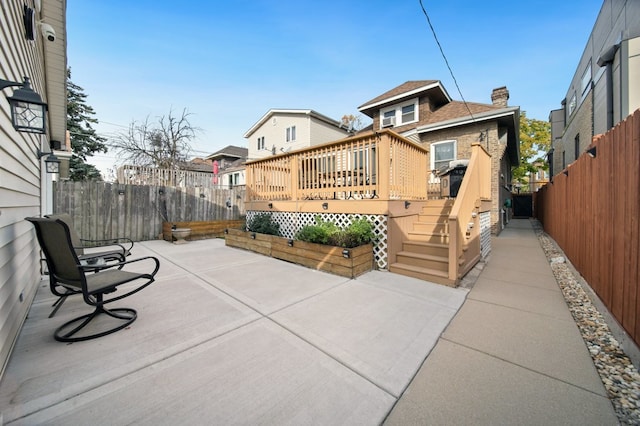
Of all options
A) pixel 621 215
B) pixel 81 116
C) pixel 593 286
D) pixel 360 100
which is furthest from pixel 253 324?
pixel 81 116

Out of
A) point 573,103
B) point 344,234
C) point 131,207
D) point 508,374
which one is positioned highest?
point 573,103

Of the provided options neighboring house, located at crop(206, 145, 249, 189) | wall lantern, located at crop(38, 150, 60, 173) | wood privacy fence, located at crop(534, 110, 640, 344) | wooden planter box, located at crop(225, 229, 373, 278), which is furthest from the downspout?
neighboring house, located at crop(206, 145, 249, 189)

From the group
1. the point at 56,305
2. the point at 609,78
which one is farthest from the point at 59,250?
the point at 609,78

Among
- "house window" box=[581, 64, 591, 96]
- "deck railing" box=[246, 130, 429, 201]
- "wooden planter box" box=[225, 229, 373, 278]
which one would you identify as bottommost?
"wooden planter box" box=[225, 229, 373, 278]

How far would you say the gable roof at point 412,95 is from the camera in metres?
11.0

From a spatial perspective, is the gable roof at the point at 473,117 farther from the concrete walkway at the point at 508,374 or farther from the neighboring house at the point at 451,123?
the concrete walkway at the point at 508,374

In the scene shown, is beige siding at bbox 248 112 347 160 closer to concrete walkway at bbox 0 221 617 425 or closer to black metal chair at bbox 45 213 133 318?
black metal chair at bbox 45 213 133 318

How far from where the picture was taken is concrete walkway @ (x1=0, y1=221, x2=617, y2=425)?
1503 mm

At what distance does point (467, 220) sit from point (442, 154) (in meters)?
6.38

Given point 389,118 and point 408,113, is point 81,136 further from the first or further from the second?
point 408,113

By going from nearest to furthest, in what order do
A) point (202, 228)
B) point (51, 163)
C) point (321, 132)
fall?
1. point (51, 163)
2. point (202, 228)
3. point (321, 132)

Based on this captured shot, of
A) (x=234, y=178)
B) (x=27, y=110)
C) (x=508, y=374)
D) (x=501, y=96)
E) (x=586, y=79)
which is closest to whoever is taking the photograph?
(x=508, y=374)

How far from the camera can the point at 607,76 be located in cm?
697

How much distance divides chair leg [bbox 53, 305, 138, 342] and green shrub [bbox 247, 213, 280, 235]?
12.4 ft
